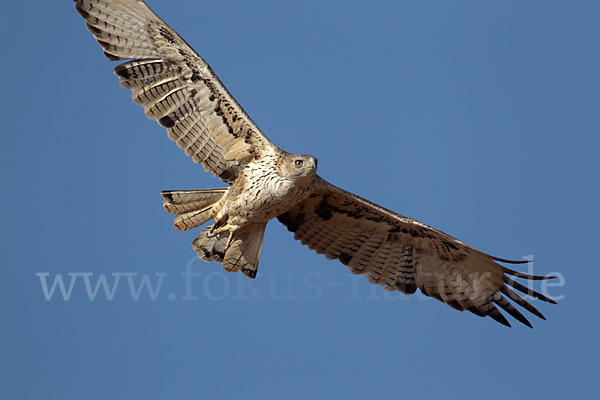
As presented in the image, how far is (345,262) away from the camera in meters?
11.0

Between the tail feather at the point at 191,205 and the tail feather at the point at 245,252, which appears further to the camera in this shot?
the tail feather at the point at 245,252

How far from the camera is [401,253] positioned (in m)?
11.0

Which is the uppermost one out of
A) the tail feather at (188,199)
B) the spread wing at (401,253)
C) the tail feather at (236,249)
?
the spread wing at (401,253)

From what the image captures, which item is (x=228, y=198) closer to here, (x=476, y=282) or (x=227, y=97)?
(x=227, y=97)

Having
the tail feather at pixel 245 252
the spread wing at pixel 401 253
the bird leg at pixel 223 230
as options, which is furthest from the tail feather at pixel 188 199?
the spread wing at pixel 401 253

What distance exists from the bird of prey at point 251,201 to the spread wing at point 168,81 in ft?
0.04

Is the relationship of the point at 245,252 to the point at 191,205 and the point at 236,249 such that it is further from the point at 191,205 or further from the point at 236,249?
the point at 191,205

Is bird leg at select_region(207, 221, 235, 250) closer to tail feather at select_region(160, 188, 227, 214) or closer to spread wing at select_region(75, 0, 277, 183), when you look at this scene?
tail feather at select_region(160, 188, 227, 214)

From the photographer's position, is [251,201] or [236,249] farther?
[236,249]

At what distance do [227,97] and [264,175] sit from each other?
3.14 ft

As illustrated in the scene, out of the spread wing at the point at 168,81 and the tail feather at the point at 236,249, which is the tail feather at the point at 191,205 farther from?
the spread wing at the point at 168,81

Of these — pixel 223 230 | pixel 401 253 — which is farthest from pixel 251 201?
pixel 401 253

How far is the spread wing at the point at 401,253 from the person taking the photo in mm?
10602

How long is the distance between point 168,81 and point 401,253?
11.1 feet
